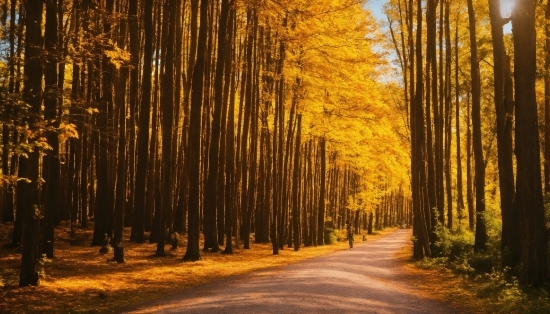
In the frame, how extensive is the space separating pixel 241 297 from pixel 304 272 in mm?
5394

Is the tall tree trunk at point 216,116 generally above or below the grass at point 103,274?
above

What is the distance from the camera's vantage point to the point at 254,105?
25.4m

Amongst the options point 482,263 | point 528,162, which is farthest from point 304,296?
point 482,263

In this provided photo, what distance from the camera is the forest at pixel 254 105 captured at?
1115 cm

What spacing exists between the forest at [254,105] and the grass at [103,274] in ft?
2.20

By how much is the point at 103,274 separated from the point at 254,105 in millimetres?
13147

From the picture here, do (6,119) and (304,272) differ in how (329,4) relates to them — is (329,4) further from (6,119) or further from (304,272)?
(6,119)

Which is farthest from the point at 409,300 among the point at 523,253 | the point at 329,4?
the point at 329,4

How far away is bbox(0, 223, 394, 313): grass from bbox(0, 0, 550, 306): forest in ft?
2.20

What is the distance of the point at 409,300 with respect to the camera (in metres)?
10.9

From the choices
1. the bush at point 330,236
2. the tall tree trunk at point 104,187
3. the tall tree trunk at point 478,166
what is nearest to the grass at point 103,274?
the tall tree trunk at point 104,187

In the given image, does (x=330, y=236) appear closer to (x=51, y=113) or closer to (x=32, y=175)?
(x=51, y=113)

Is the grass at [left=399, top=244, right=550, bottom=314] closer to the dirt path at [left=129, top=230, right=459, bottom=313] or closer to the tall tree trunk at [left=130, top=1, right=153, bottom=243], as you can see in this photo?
the dirt path at [left=129, top=230, right=459, bottom=313]

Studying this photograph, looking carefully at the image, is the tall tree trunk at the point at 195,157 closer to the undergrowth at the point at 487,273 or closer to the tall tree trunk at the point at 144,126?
the tall tree trunk at the point at 144,126
